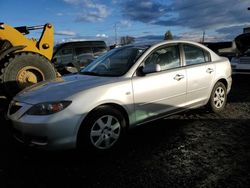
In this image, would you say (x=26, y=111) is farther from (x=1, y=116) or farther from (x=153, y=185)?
(x=1, y=116)

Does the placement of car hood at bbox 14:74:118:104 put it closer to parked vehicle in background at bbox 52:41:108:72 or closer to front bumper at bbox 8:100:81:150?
front bumper at bbox 8:100:81:150

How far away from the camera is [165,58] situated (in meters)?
5.47

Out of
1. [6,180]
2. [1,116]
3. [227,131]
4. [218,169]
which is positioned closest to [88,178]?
[6,180]

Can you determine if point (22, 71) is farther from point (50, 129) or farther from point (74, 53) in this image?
point (74, 53)

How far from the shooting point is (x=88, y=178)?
12.1 ft

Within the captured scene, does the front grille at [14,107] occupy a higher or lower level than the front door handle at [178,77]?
lower

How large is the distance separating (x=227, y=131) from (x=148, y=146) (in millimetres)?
1534

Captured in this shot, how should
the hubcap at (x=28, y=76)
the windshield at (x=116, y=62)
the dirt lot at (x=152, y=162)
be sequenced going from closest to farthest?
the dirt lot at (x=152, y=162), the windshield at (x=116, y=62), the hubcap at (x=28, y=76)

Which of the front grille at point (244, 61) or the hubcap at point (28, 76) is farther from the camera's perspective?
the front grille at point (244, 61)

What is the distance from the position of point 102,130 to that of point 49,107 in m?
0.81

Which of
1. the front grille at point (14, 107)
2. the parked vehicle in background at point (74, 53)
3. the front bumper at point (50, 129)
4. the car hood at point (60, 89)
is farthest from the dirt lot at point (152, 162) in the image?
the parked vehicle in background at point (74, 53)

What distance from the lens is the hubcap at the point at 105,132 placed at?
14.1 feet

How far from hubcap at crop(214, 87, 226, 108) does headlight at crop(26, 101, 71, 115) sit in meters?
3.51

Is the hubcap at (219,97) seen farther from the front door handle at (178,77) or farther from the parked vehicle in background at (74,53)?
the parked vehicle in background at (74,53)
